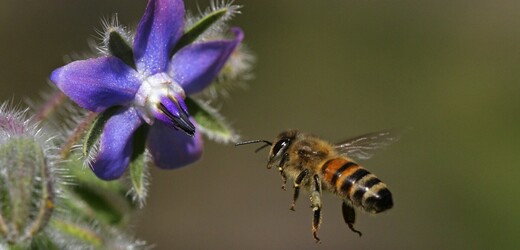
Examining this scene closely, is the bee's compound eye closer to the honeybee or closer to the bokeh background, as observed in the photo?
the honeybee

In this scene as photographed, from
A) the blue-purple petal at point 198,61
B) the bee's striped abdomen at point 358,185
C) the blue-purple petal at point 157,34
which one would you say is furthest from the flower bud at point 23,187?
the bee's striped abdomen at point 358,185

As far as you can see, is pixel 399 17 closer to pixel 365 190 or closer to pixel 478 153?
pixel 478 153

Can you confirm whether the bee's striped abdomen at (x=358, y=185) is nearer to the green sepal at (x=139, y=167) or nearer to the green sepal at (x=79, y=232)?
the green sepal at (x=139, y=167)

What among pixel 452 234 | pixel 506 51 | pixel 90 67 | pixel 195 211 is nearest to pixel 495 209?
pixel 452 234

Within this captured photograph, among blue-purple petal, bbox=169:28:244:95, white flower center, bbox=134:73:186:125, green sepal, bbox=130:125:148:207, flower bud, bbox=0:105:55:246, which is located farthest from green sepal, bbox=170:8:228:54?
flower bud, bbox=0:105:55:246

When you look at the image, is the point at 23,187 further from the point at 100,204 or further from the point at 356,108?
the point at 356,108

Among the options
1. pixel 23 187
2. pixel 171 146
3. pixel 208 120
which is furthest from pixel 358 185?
pixel 23 187
